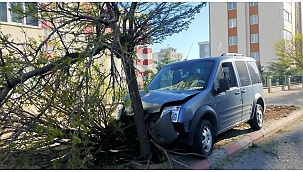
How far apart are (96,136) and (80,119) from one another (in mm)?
1174

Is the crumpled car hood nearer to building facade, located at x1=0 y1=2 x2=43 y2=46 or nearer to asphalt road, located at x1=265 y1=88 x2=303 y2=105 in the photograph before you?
building facade, located at x1=0 y1=2 x2=43 y2=46

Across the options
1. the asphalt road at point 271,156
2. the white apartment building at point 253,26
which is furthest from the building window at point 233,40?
the asphalt road at point 271,156

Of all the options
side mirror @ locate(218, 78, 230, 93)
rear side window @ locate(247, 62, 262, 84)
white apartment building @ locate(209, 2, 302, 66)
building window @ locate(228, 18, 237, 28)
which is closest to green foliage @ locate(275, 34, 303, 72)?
white apartment building @ locate(209, 2, 302, 66)

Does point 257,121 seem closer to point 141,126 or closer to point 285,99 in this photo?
point 141,126

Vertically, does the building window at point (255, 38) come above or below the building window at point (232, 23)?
below

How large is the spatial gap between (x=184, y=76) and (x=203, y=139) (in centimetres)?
158

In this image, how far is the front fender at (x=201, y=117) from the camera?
4.34 m

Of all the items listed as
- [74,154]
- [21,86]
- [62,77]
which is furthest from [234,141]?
[21,86]

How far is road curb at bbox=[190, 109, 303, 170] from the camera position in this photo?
4340 mm

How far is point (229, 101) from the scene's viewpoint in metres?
5.61

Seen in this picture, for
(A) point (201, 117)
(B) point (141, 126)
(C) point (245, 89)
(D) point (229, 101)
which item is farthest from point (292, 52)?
(B) point (141, 126)

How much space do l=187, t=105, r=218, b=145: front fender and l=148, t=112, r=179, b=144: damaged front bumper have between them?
0.29 metres

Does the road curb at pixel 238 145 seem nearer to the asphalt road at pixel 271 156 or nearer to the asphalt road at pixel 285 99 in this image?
the asphalt road at pixel 271 156

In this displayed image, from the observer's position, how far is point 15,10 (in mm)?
3340
